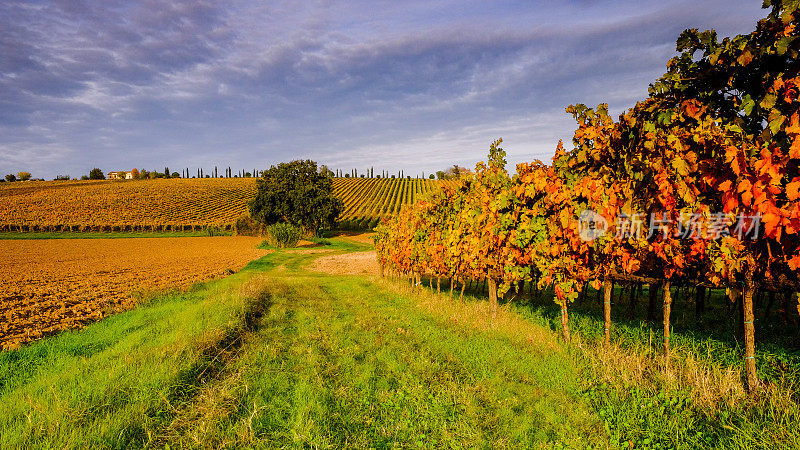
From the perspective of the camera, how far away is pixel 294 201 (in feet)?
170

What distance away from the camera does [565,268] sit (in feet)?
26.5

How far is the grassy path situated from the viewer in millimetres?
4246

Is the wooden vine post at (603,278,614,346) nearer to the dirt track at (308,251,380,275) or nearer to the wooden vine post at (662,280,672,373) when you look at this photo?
the wooden vine post at (662,280,672,373)

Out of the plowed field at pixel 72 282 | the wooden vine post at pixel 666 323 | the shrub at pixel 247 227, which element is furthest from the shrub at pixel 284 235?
the wooden vine post at pixel 666 323

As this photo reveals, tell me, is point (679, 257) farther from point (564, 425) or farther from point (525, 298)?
point (525, 298)

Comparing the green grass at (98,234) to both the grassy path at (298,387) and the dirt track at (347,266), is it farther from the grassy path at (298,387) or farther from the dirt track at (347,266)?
the grassy path at (298,387)

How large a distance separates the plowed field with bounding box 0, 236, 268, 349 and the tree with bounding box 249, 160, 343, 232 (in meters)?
18.3

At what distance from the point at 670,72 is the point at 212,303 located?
1186 centimetres

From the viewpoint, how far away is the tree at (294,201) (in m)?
52.1

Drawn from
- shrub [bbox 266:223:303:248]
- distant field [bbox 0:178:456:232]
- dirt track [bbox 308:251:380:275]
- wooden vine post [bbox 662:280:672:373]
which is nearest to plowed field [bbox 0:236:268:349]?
dirt track [bbox 308:251:380:275]

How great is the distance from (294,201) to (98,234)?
2813 cm

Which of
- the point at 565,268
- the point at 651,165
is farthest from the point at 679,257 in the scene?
the point at 565,268

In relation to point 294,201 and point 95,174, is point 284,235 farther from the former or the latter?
point 95,174

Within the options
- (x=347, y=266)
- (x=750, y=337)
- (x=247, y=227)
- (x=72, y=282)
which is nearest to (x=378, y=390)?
(x=750, y=337)
